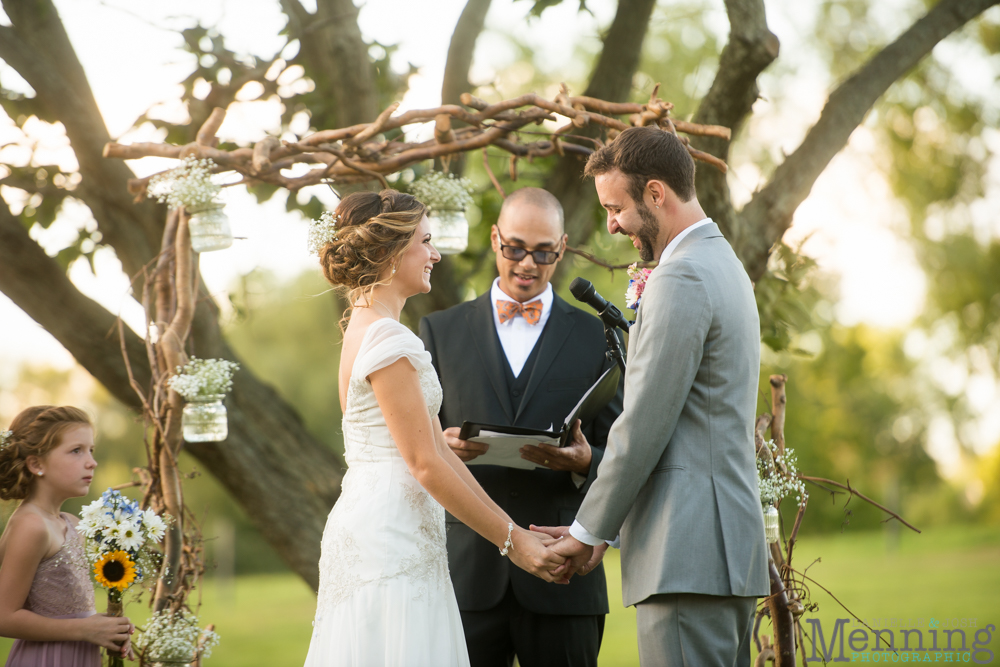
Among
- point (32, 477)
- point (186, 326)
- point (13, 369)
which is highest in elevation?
point (13, 369)

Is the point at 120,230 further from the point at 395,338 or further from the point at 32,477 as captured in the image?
the point at 395,338

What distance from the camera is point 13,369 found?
83.5 feet

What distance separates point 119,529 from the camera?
2932 mm

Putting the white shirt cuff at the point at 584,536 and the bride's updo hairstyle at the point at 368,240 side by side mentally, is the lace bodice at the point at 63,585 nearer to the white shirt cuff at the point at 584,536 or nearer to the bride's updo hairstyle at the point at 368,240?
the bride's updo hairstyle at the point at 368,240

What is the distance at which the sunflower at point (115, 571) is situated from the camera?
2.88 meters

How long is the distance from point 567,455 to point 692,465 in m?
0.73

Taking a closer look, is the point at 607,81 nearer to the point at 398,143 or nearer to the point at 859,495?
the point at 398,143

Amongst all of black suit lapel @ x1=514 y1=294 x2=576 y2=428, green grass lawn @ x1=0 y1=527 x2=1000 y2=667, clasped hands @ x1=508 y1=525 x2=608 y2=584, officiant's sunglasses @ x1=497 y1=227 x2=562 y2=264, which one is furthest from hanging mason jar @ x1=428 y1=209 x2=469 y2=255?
green grass lawn @ x1=0 y1=527 x2=1000 y2=667

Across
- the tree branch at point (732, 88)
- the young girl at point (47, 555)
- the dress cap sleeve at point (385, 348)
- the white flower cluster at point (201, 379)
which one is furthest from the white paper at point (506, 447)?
the tree branch at point (732, 88)

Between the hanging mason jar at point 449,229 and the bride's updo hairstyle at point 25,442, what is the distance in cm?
167

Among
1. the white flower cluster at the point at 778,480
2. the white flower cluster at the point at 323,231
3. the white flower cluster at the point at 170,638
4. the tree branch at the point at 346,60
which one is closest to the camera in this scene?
the white flower cluster at the point at 323,231

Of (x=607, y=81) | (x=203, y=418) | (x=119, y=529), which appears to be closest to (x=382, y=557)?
(x=119, y=529)

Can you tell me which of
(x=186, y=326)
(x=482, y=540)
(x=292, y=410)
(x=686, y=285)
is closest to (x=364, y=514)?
(x=482, y=540)

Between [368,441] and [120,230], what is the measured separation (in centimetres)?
324
